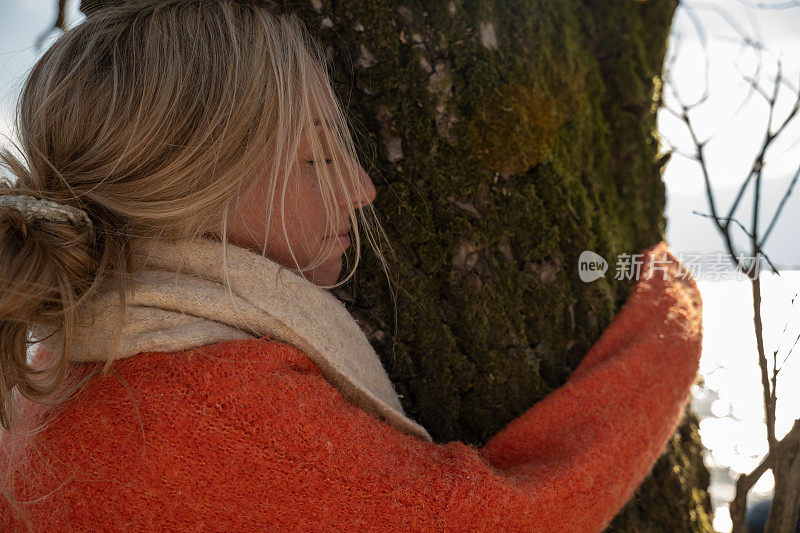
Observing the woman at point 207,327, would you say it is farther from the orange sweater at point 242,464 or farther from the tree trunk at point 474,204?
the tree trunk at point 474,204

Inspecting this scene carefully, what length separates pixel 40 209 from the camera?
897mm

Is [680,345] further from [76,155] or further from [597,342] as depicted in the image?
[76,155]

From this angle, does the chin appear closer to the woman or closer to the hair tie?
the woman

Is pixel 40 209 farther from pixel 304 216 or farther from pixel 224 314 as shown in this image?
pixel 304 216

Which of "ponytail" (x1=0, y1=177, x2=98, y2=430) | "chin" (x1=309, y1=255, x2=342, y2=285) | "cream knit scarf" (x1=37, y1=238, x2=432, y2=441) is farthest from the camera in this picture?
"chin" (x1=309, y1=255, x2=342, y2=285)

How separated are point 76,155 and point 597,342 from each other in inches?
44.4

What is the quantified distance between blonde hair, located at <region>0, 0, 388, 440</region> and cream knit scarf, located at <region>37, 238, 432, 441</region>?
41mm

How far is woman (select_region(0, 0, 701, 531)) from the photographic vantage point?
92cm

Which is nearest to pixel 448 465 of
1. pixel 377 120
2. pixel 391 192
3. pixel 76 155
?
pixel 391 192

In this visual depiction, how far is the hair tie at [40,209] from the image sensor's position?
89cm

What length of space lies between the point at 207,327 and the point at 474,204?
0.61 metres

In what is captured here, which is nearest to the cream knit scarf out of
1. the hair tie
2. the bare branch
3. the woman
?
the woman

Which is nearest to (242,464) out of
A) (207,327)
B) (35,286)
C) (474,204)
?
(207,327)

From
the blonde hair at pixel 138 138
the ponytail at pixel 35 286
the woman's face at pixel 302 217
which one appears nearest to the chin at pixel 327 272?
the woman's face at pixel 302 217
